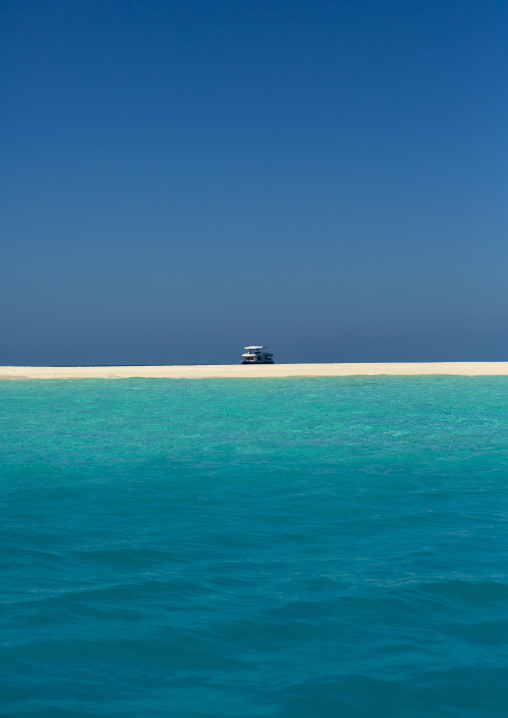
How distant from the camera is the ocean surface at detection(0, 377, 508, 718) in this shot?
18.6 feet

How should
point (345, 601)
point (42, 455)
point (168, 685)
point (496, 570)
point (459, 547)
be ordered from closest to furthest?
point (168, 685), point (345, 601), point (496, 570), point (459, 547), point (42, 455)

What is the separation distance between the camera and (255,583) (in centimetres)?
818

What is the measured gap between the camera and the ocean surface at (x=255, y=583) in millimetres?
5680

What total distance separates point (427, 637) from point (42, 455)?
15303 millimetres

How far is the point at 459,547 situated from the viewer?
9.80 meters

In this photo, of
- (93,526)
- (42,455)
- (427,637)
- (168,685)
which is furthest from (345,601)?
(42,455)

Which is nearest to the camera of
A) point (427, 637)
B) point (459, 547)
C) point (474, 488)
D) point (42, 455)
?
point (427, 637)

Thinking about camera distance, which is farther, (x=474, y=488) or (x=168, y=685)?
(x=474, y=488)

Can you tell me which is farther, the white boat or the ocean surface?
the white boat

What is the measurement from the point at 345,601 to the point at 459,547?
317 cm

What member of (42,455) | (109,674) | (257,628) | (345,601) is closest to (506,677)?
(345,601)

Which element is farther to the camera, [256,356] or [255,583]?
[256,356]

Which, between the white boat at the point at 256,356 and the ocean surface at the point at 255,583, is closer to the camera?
the ocean surface at the point at 255,583

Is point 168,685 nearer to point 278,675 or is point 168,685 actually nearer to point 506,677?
point 278,675
